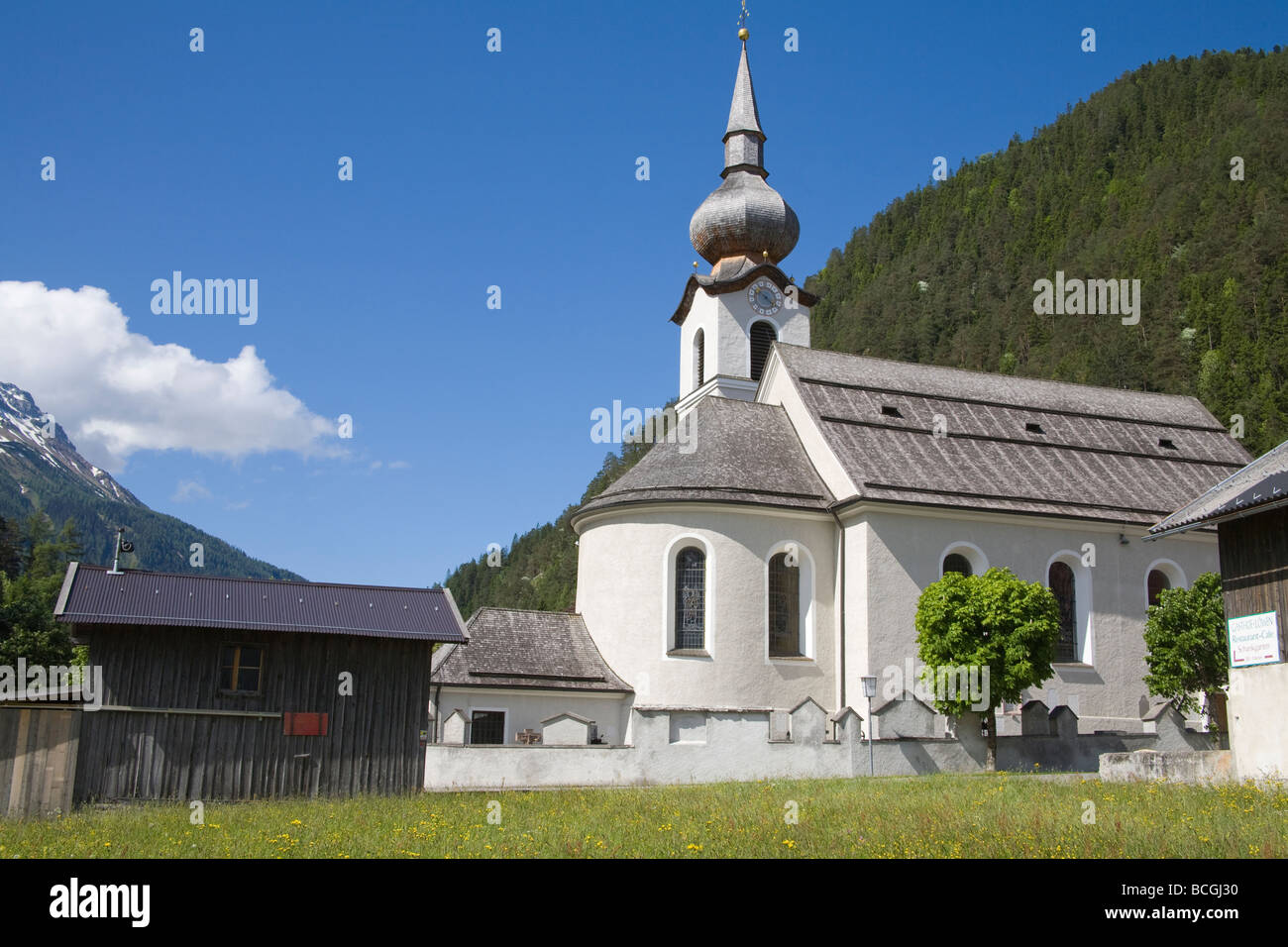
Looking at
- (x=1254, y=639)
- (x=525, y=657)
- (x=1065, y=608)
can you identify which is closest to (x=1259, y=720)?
(x=1254, y=639)

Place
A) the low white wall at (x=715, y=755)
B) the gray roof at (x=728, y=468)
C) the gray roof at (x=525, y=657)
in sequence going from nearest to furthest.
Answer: the low white wall at (x=715, y=755), the gray roof at (x=525, y=657), the gray roof at (x=728, y=468)

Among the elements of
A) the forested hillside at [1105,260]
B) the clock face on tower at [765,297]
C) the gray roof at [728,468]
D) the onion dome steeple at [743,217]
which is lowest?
the gray roof at [728,468]

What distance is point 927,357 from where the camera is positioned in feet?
380

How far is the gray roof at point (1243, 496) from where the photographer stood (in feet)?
65.1

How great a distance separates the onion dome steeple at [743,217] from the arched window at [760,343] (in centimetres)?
272

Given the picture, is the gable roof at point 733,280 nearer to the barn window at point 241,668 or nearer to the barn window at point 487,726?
the barn window at point 487,726

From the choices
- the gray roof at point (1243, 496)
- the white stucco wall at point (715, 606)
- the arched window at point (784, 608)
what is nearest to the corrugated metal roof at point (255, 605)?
the white stucco wall at point (715, 606)

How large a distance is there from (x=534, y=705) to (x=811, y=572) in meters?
8.49

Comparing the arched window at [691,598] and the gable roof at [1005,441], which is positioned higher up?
the gable roof at [1005,441]

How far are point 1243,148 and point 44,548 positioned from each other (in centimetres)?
12286

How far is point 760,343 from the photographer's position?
148ft
